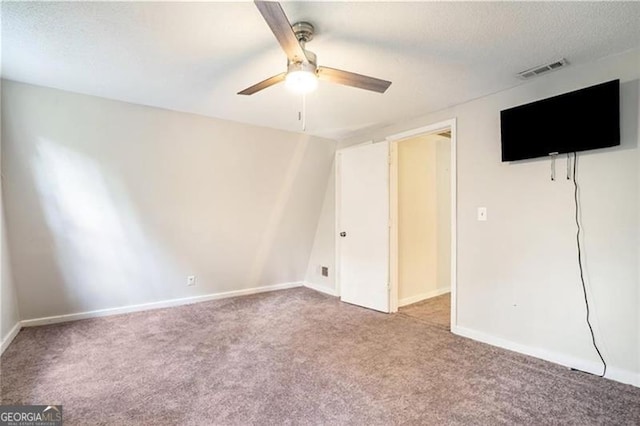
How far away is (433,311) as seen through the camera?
395 cm

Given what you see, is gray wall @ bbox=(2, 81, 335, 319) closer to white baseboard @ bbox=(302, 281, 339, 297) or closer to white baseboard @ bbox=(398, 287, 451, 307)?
white baseboard @ bbox=(302, 281, 339, 297)

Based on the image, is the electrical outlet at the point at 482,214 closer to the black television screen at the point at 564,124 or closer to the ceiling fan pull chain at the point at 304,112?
the black television screen at the point at 564,124

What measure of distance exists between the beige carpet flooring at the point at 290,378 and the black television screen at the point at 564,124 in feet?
5.60

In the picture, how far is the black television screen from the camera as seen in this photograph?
223 centimetres

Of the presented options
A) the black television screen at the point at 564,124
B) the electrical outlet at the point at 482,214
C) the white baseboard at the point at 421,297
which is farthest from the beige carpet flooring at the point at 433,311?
the black television screen at the point at 564,124

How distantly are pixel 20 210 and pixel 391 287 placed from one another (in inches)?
154

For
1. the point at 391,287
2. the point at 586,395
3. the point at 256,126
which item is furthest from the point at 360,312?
the point at 256,126

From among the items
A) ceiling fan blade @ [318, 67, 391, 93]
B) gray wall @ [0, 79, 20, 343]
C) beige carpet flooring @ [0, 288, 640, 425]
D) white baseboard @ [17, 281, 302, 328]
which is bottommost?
beige carpet flooring @ [0, 288, 640, 425]

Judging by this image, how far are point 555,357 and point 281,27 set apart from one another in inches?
122

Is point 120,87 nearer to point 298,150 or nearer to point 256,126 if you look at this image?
point 256,126

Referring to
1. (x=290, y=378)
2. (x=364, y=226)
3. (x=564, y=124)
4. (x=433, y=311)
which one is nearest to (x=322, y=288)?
(x=364, y=226)

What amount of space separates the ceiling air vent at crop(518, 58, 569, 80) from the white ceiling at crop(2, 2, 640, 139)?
0.20 feet

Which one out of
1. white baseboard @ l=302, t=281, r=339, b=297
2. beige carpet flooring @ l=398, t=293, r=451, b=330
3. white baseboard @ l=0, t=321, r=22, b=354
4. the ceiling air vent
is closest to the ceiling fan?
the ceiling air vent

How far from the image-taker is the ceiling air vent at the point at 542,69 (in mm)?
2378
